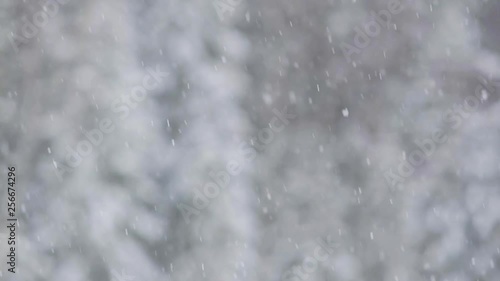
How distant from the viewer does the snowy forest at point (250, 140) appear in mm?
2152

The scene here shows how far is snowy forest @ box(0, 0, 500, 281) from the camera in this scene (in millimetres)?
2152

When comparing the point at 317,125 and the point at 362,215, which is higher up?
the point at 317,125

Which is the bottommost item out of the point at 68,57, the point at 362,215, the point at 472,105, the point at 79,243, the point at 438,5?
the point at 79,243

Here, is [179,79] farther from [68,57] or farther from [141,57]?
[68,57]

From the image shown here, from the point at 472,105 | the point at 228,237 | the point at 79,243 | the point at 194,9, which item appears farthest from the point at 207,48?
the point at 472,105

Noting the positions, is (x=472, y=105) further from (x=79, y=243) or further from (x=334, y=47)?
(x=79, y=243)

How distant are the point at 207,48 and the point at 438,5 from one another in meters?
0.89

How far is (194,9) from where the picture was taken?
7.16 feet

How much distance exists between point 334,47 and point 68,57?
0.99m

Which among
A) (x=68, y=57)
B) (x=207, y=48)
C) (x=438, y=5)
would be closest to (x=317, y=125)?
(x=207, y=48)

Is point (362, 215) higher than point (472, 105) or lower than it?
lower

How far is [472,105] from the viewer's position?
2.26 metres

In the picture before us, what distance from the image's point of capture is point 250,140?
220 cm

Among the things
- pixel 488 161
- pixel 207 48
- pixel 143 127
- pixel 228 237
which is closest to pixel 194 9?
pixel 207 48
